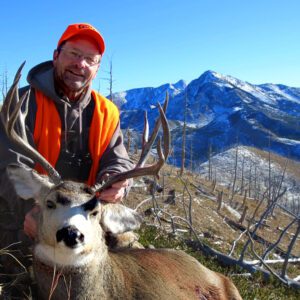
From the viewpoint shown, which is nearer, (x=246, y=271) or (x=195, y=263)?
(x=195, y=263)

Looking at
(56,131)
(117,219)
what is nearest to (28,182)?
(117,219)

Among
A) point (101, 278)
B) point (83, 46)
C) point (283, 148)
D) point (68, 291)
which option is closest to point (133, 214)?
point (101, 278)

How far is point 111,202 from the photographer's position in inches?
177

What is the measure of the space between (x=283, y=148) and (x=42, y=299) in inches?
6386

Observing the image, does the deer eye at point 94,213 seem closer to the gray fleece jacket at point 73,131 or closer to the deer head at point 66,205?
the deer head at point 66,205

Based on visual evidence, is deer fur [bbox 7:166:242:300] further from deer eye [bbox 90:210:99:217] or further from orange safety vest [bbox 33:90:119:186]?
orange safety vest [bbox 33:90:119:186]

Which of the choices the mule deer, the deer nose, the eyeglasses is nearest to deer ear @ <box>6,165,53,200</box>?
the mule deer

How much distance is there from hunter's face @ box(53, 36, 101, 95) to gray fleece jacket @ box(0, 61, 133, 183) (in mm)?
115

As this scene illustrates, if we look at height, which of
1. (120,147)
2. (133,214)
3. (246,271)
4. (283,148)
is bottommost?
(283,148)

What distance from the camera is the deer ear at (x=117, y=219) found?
4.29m

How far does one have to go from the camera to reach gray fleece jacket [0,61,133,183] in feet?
17.0

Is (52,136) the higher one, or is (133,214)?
(52,136)

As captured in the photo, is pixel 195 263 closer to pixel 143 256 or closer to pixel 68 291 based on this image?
pixel 143 256

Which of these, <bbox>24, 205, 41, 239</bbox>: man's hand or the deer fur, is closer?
the deer fur
